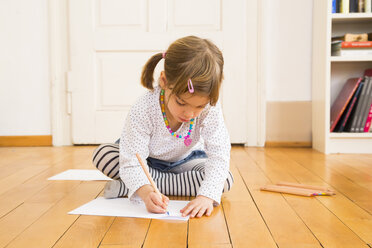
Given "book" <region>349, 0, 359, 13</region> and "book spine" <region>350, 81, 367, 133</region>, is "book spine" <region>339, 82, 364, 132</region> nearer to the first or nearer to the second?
"book spine" <region>350, 81, 367, 133</region>

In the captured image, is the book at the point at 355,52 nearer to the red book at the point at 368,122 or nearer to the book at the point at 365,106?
the book at the point at 365,106

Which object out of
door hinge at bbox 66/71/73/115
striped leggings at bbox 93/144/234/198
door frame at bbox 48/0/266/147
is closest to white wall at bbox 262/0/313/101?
door frame at bbox 48/0/266/147

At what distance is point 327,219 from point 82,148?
1.52 meters

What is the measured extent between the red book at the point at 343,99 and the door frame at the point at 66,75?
14.1 inches

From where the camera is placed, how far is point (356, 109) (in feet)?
6.34

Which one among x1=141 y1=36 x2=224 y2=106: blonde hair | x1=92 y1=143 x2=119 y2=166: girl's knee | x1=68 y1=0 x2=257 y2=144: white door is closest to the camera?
x1=141 y1=36 x2=224 y2=106: blonde hair

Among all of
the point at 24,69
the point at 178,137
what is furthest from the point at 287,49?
the point at 24,69

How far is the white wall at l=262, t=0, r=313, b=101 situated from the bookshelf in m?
0.05

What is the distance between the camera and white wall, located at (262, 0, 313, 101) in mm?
2150

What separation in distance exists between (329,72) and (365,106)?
0.78 feet

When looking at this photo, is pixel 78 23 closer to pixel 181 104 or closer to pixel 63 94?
pixel 63 94

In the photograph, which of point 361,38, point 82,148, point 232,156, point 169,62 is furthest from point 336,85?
point 169,62

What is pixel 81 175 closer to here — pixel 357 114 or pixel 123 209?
pixel 123 209

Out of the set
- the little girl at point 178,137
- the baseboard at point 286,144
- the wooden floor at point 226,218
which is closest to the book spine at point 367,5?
the baseboard at point 286,144
